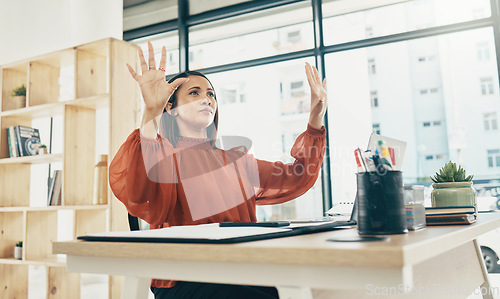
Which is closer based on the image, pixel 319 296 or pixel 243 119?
pixel 319 296

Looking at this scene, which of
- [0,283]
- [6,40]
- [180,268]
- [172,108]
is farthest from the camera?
[6,40]

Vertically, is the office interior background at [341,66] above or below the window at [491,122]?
above

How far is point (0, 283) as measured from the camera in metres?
3.15

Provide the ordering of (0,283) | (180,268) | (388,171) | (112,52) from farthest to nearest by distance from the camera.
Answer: (0,283)
(112,52)
(388,171)
(180,268)

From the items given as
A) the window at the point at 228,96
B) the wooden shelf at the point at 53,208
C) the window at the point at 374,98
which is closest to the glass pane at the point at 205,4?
the window at the point at 228,96

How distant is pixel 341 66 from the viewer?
378 cm

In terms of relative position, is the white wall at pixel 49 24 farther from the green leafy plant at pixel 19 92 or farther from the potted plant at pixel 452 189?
the potted plant at pixel 452 189

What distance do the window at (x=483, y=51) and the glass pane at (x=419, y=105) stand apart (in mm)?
27

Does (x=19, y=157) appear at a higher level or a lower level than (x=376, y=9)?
lower

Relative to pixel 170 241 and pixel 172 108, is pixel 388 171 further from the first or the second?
pixel 172 108

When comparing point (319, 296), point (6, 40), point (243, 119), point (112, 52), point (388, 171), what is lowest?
point (319, 296)

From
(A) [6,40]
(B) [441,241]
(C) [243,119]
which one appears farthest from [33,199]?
(B) [441,241]

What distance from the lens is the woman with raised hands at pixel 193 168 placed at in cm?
104

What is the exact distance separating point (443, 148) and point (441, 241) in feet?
9.75
